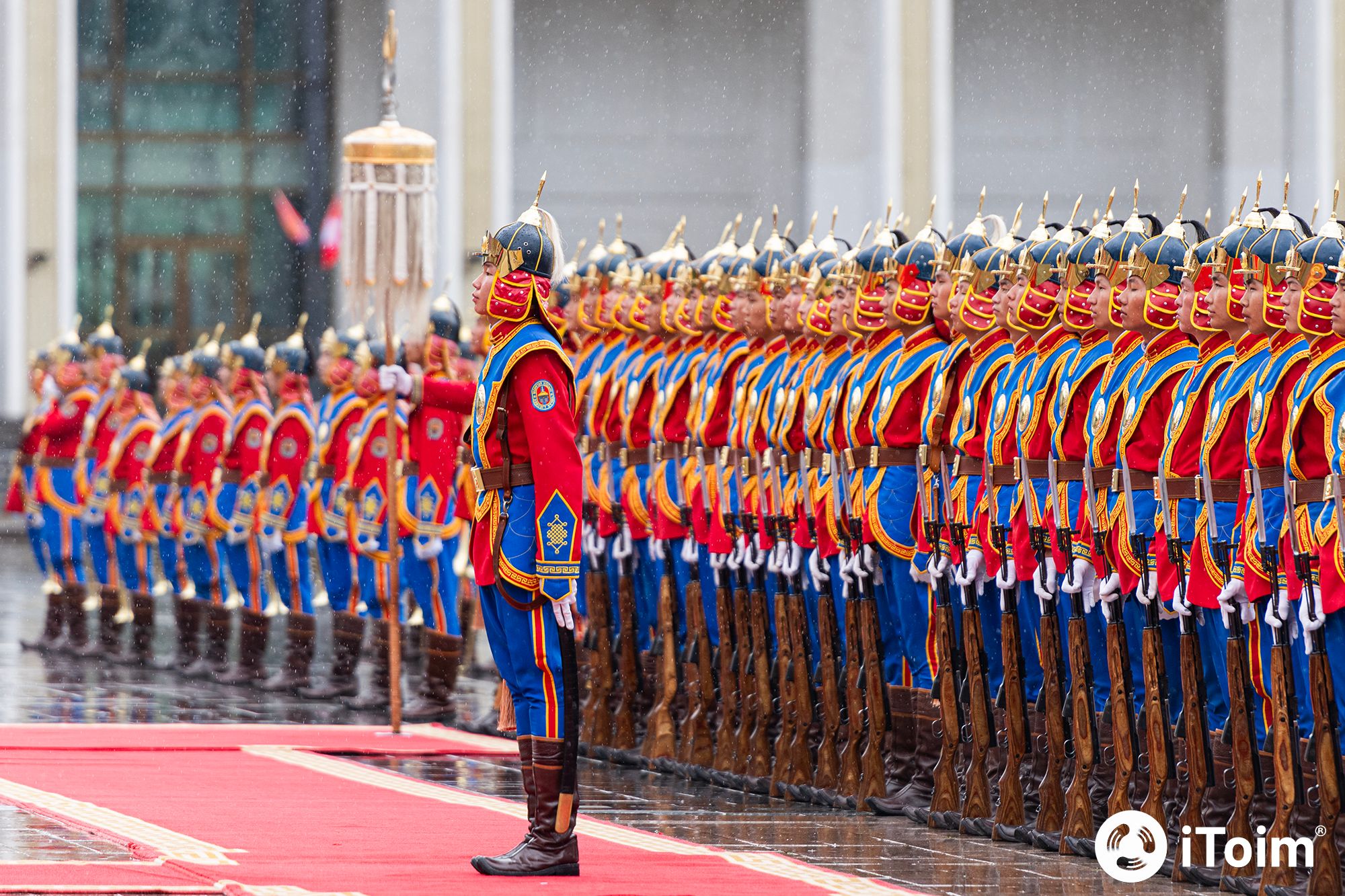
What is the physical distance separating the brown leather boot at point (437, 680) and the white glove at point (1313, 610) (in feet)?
20.0

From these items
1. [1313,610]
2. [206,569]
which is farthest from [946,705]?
[206,569]

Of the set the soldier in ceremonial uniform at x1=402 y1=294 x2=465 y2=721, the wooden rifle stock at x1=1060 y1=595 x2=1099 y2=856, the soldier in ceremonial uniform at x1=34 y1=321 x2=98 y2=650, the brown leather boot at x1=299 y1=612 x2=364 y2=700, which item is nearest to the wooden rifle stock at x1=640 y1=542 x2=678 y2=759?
the wooden rifle stock at x1=1060 y1=595 x2=1099 y2=856

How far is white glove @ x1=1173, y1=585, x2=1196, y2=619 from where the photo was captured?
8523 mm

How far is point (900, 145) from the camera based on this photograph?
2667 cm

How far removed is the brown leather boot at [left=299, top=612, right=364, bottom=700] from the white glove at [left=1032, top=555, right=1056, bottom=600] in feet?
19.6

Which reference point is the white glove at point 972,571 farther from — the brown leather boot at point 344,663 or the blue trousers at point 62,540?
the blue trousers at point 62,540

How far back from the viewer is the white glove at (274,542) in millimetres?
16094

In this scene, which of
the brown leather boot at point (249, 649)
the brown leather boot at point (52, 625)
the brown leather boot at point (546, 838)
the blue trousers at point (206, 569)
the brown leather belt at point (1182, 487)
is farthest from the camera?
the brown leather boot at point (52, 625)

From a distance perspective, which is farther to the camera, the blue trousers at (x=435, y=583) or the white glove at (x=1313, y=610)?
the blue trousers at (x=435, y=583)

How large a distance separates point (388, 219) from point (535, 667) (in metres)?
4.54

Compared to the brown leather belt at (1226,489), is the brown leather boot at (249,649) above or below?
below

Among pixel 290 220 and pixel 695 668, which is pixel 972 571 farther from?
pixel 290 220

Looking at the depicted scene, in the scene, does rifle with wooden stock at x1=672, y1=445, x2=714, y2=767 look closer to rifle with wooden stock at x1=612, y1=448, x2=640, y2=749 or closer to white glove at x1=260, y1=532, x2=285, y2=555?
rifle with wooden stock at x1=612, y1=448, x2=640, y2=749

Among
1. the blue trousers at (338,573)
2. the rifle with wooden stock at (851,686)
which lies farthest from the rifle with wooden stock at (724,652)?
the blue trousers at (338,573)
